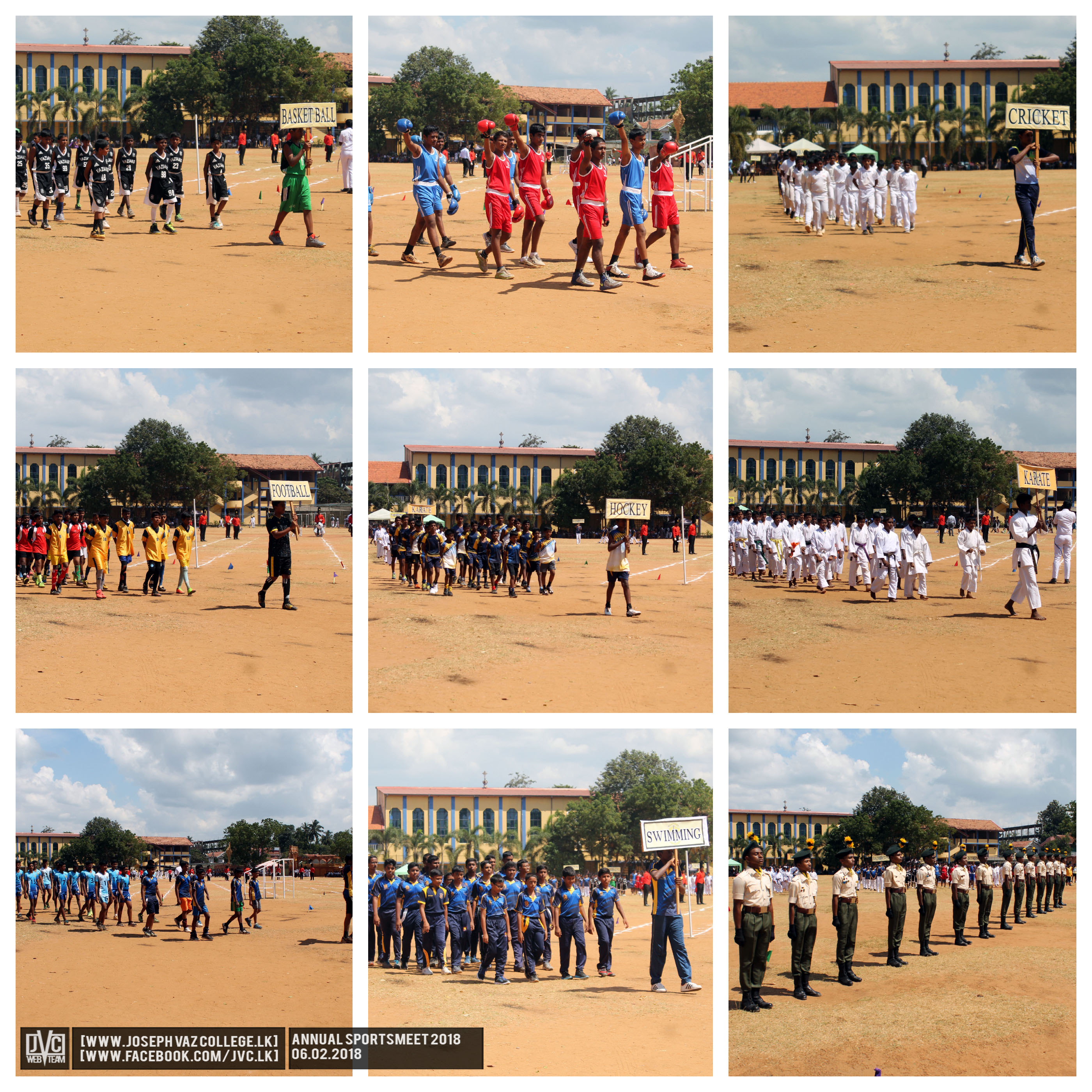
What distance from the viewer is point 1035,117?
1423 centimetres

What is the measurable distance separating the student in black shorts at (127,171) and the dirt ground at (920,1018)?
12607 millimetres

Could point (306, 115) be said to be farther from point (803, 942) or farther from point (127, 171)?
point (803, 942)

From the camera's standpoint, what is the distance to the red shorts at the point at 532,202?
13789 millimetres

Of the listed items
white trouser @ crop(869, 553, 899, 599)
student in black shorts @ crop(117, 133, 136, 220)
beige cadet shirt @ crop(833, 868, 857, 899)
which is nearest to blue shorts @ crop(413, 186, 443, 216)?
student in black shorts @ crop(117, 133, 136, 220)

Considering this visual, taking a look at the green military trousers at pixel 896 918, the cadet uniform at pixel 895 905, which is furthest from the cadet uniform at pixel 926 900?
the green military trousers at pixel 896 918

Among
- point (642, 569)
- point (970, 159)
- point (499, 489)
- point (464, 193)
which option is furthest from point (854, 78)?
point (499, 489)

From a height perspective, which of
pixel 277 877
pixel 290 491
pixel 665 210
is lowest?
pixel 277 877

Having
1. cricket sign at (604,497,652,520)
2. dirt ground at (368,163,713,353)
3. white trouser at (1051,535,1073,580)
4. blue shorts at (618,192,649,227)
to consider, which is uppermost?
blue shorts at (618,192,649,227)

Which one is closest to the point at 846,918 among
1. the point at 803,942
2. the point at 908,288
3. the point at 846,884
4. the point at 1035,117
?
the point at 846,884

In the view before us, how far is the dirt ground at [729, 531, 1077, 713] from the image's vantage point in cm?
1141

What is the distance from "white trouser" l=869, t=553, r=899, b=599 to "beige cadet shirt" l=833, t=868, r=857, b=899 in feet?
18.1

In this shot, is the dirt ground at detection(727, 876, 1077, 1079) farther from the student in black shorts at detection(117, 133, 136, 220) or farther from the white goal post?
the student in black shorts at detection(117, 133, 136, 220)

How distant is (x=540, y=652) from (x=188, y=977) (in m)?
4.88

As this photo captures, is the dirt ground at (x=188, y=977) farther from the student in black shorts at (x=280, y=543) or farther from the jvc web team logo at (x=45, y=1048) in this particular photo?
the student in black shorts at (x=280, y=543)
